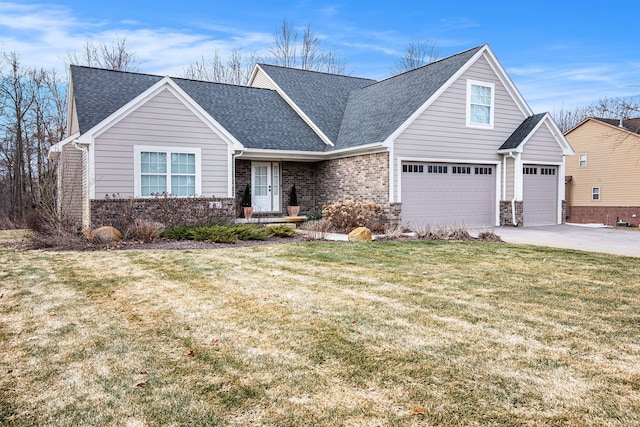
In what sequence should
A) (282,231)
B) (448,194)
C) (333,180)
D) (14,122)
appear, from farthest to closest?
(14,122), (333,180), (448,194), (282,231)

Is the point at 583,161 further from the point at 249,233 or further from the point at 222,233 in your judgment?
the point at 222,233

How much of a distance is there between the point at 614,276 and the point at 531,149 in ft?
35.3

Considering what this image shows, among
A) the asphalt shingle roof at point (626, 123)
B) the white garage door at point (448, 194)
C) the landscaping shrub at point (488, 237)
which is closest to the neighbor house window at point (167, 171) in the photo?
the white garage door at point (448, 194)

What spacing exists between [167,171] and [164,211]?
122 centimetres

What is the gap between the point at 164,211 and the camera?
43.4 ft

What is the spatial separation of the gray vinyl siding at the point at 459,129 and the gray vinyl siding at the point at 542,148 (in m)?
0.80

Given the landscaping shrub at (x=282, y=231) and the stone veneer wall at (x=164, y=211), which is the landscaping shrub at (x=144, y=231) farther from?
the landscaping shrub at (x=282, y=231)

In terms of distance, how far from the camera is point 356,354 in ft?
12.3

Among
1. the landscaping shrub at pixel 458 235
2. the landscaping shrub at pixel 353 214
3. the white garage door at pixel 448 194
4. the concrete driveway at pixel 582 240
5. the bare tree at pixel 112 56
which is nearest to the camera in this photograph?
the concrete driveway at pixel 582 240

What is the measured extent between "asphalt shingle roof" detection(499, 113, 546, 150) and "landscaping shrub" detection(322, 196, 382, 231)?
228 inches

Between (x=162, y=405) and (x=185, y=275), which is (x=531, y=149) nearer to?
(x=185, y=275)

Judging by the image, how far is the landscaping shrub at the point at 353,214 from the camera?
14.1 m

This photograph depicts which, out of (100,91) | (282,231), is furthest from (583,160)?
(100,91)

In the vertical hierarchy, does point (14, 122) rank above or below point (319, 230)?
above
